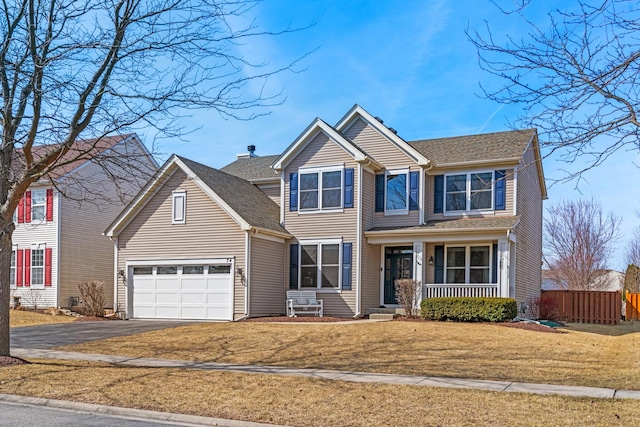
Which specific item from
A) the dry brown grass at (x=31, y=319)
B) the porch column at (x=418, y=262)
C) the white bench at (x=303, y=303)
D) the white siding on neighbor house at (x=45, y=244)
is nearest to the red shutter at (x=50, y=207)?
the white siding on neighbor house at (x=45, y=244)

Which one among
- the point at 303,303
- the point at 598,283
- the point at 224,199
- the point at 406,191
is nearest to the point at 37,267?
the point at 224,199

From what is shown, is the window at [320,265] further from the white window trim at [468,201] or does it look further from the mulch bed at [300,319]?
the white window trim at [468,201]

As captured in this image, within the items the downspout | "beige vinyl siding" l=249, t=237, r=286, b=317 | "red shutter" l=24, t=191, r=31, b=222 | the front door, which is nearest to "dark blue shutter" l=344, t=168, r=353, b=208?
the downspout

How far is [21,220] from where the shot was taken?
2945 centimetres

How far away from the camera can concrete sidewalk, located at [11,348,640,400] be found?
9789 millimetres

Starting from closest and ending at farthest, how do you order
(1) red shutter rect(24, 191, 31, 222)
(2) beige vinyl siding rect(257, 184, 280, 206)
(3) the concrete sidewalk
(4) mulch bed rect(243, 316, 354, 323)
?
(3) the concrete sidewalk → (4) mulch bed rect(243, 316, 354, 323) → (2) beige vinyl siding rect(257, 184, 280, 206) → (1) red shutter rect(24, 191, 31, 222)

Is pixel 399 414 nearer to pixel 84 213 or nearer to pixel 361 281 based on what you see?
pixel 361 281

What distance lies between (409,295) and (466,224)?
3263 mm

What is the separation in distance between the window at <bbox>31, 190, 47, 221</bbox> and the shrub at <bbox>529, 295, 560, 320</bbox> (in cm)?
2258

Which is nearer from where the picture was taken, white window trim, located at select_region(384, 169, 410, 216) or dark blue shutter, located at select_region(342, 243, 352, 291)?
dark blue shutter, located at select_region(342, 243, 352, 291)

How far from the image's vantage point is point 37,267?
28859mm

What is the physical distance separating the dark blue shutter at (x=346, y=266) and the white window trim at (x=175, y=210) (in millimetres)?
6174

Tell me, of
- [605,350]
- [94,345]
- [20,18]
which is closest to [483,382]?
[605,350]

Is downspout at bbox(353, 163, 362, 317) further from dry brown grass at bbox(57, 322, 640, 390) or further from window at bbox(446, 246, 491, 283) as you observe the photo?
dry brown grass at bbox(57, 322, 640, 390)
